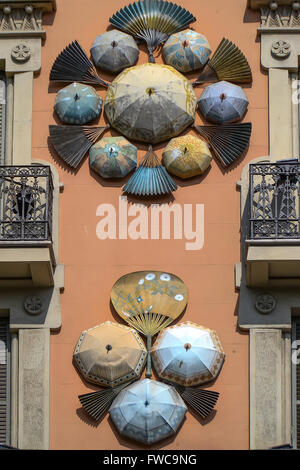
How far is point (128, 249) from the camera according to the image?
20.4 m

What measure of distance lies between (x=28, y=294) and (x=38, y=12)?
12.2 feet

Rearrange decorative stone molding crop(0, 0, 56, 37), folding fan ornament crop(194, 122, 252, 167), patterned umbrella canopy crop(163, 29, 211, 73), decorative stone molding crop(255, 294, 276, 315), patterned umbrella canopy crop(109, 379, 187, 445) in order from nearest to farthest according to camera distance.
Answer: patterned umbrella canopy crop(109, 379, 187, 445) → decorative stone molding crop(255, 294, 276, 315) → folding fan ornament crop(194, 122, 252, 167) → patterned umbrella canopy crop(163, 29, 211, 73) → decorative stone molding crop(0, 0, 56, 37)

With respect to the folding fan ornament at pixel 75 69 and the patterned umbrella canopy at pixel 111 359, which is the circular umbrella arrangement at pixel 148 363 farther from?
the folding fan ornament at pixel 75 69

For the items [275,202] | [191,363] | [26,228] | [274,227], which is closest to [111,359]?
[191,363]

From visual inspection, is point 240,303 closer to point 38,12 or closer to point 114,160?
point 114,160

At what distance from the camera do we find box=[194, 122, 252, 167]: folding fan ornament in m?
20.7

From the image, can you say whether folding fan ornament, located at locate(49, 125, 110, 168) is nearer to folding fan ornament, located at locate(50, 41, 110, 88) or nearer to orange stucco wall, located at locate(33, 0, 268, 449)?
orange stucco wall, located at locate(33, 0, 268, 449)

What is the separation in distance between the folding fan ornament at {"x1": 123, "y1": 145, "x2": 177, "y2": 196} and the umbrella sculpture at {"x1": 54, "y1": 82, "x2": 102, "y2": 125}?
2.99 ft

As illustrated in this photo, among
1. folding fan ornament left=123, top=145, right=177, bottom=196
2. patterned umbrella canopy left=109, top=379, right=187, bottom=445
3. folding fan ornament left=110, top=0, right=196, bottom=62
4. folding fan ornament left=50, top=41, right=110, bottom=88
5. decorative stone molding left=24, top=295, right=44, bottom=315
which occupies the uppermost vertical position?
folding fan ornament left=110, top=0, right=196, bottom=62

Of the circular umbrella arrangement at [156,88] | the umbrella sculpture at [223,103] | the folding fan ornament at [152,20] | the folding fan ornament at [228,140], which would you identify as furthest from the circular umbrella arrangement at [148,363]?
the folding fan ornament at [152,20]

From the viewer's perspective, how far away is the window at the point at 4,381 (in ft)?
65.1

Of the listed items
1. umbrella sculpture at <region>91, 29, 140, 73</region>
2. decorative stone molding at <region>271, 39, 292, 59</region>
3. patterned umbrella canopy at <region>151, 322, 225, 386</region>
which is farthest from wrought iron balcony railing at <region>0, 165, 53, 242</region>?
decorative stone molding at <region>271, 39, 292, 59</region>

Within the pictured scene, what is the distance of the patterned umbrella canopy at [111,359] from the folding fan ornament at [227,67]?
11.3ft
